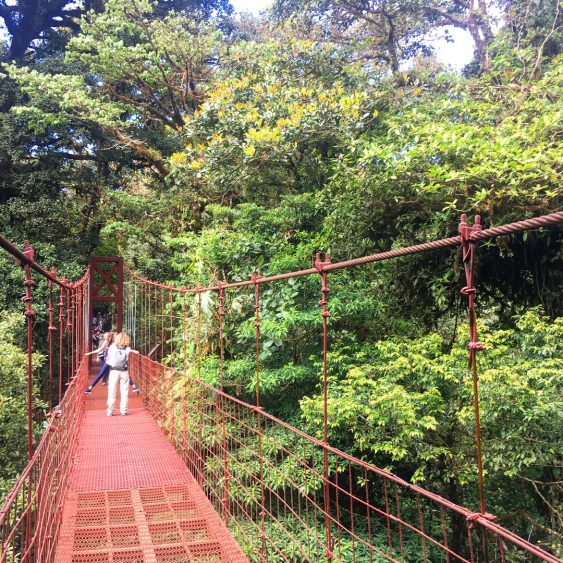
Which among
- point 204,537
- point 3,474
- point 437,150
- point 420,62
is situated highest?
point 420,62

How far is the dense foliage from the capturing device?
2957 millimetres

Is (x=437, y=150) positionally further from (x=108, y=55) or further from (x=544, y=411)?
(x=108, y=55)

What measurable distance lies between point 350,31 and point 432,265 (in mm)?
4555

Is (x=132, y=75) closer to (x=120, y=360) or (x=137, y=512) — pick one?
(x=120, y=360)

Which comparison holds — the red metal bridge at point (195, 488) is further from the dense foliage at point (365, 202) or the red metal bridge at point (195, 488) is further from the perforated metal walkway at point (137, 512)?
the dense foliage at point (365, 202)

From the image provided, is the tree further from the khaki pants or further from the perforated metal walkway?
the perforated metal walkway

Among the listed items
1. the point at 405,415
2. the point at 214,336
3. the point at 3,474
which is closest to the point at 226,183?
the point at 214,336

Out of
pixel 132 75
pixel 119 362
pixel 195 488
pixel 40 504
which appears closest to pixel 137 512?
pixel 195 488

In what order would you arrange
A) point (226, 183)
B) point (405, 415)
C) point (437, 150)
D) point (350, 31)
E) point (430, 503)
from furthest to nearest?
point (350, 31) < point (226, 183) < point (430, 503) < point (437, 150) < point (405, 415)

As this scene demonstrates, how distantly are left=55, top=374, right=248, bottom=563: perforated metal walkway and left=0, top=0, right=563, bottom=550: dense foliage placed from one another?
2.74ft

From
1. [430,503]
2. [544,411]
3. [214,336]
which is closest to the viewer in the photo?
[544,411]

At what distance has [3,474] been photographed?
16.1 ft

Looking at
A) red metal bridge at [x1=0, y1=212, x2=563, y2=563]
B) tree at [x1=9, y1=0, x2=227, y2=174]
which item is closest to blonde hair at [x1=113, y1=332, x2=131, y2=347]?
red metal bridge at [x1=0, y1=212, x2=563, y2=563]

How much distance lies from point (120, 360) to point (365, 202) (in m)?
2.29
